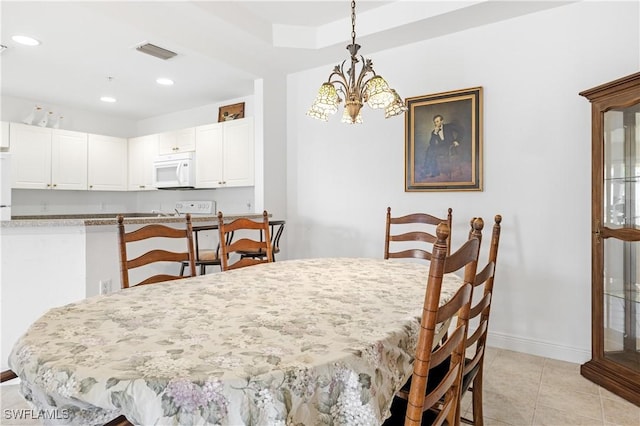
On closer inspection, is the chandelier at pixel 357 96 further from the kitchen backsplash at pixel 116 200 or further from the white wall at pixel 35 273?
the kitchen backsplash at pixel 116 200

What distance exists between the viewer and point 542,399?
6.86 ft

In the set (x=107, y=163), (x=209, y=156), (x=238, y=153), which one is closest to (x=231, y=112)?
(x=209, y=156)

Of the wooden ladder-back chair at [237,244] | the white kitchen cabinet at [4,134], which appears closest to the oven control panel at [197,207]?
the white kitchen cabinet at [4,134]

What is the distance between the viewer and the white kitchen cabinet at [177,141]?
15.0 feet

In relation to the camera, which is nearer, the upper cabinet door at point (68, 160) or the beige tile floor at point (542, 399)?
the beige tile floor at point (542, 399)

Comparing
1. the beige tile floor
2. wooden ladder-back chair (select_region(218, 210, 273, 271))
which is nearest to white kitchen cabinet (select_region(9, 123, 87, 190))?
the beige tile floor

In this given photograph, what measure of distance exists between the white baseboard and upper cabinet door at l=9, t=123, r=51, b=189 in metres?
5.16

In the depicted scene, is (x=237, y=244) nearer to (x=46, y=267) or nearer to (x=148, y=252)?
(x=148, y=252)

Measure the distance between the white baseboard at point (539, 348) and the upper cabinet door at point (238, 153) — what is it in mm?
2731

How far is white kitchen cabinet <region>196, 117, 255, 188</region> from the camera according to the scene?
402cm

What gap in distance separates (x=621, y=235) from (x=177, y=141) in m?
4.51

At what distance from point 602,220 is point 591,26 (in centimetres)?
133

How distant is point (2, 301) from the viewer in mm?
2299

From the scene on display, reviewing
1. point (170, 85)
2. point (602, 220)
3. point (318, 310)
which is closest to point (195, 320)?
point (318, 310)
